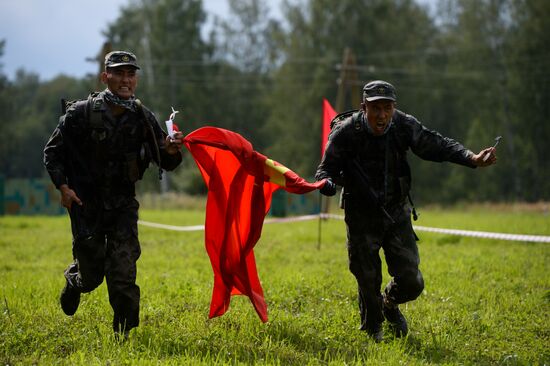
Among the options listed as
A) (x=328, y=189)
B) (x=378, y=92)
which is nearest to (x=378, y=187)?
(x=328, y=189)

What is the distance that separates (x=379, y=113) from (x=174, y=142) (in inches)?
70.0

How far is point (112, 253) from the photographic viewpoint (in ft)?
19.1

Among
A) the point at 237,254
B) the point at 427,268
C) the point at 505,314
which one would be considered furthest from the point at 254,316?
the point at 427,268

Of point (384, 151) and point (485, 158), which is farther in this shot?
point (384, 151)

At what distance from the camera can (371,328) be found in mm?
6125

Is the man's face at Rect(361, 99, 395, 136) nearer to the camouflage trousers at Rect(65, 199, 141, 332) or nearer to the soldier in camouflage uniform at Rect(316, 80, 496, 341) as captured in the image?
the soldier in camouflage uniform at Rect(316, 80, 496, 341)

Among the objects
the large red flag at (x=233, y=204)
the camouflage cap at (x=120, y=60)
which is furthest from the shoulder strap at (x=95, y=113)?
the large red flag at (x=233, y=204)

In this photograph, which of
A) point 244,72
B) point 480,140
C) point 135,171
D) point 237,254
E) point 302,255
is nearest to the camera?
point 135,171

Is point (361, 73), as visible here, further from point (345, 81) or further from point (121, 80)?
point (121, 80)

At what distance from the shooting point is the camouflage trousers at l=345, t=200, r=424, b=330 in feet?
20.0

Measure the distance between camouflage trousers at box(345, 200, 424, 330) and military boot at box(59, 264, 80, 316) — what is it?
252cm

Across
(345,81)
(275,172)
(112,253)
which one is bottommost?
(112,253)

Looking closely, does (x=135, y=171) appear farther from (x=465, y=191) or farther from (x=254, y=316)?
(x=465, y=191)

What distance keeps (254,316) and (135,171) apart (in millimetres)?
1903
